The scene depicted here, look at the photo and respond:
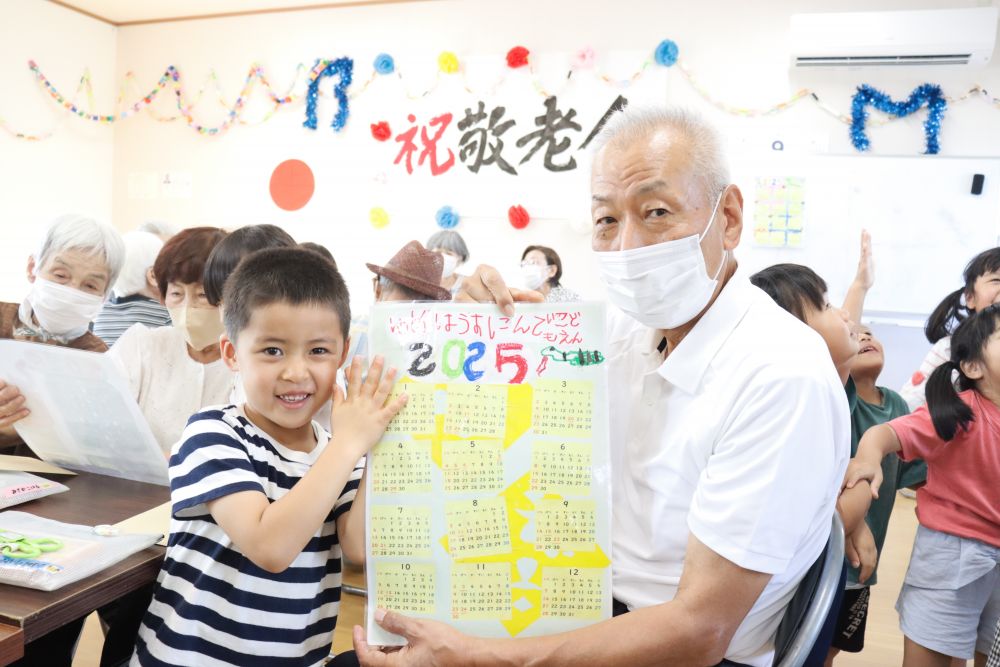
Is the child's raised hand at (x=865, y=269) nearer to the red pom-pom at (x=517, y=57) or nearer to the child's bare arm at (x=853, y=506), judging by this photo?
the child's bare arm at (x=853, y=506)

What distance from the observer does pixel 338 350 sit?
4.04 feet

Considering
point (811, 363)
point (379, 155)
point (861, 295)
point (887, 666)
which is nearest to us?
point (811, 363)

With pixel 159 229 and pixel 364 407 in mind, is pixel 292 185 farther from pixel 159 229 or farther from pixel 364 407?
pixel 364 407

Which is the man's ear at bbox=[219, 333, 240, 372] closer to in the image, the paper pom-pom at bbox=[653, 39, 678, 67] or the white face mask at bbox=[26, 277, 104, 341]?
the white face mask at bbox=[26, 277, 104, 341]

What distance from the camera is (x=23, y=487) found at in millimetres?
1357

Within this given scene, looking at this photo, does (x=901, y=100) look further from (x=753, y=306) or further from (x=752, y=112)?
(x=753, y=306)

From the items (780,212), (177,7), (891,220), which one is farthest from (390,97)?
(891,220)

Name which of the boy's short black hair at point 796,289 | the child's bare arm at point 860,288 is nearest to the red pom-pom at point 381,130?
the child's bare arm at point 860,288

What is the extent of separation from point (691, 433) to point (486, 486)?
1.12 ft

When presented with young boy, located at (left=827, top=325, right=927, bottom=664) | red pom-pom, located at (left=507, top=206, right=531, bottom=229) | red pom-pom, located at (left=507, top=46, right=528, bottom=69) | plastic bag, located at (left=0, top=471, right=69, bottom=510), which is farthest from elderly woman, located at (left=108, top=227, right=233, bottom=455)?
red pom-pom, located at (left=507, top=46, right=528, bottom=69)

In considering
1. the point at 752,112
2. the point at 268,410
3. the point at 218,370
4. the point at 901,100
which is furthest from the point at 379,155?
the point at 268,410

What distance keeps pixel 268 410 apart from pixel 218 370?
0.86 m

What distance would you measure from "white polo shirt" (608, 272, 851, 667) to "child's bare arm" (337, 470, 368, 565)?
0.43m

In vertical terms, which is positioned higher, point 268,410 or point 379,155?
point 379,155
